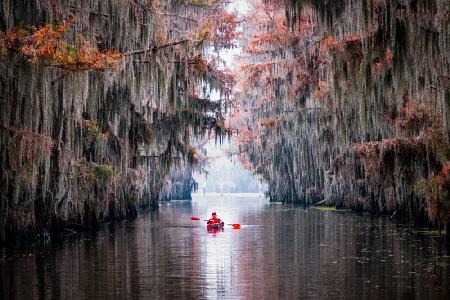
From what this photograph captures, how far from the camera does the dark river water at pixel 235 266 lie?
12.6 meters

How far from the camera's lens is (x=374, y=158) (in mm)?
23719

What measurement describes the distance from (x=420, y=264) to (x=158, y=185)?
116 feet

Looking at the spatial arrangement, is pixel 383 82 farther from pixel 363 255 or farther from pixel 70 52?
pixel 70 52

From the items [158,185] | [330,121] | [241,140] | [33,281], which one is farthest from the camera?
[241,140]

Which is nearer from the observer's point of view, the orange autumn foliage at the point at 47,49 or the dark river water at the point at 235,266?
the dark river water at the point at 235,266

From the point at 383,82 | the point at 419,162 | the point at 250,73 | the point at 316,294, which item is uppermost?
the point at 250,73

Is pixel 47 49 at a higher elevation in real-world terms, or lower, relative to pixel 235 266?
higher

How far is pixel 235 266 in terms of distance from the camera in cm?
1636

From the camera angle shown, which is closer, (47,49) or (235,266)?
(47,49)

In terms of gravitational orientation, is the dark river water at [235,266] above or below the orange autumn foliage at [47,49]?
below

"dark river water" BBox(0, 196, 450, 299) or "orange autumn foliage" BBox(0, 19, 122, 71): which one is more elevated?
"orange autumn foliage" BBox(0, 19, 122, 71)

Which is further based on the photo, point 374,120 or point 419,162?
point 374,120

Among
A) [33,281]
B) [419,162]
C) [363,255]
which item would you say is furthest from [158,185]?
[33,281]

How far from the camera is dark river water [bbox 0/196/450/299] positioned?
12.6 metres
